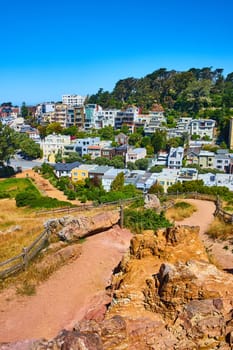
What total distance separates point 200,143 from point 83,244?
55536mm

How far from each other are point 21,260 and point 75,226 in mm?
2609

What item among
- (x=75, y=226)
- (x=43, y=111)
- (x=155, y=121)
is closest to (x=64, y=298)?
(x=75, y=226)

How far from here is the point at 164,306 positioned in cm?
666

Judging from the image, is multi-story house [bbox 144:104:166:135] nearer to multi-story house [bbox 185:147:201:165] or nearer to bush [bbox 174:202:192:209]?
multi-story house [bbox 185:147:201:165]

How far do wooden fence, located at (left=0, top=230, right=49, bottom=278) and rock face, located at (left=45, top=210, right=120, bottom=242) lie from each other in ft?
2.46

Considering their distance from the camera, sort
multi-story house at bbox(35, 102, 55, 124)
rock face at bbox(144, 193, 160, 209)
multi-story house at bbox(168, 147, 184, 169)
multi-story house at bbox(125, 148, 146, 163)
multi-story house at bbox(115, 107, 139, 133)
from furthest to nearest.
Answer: multi-story house at bbox(35, 102, 55, 124)
multi-story house at bbox(115, 107, 139, 133)
multi-story house at bbox(125, 148, 146, 163)
multi-story house at bbox(168, 147, 184, 169)
rock face at bbox(144, 193, 160, 209)

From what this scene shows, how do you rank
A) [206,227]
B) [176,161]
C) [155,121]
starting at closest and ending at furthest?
[206,227]
[176,161]
[155,121]

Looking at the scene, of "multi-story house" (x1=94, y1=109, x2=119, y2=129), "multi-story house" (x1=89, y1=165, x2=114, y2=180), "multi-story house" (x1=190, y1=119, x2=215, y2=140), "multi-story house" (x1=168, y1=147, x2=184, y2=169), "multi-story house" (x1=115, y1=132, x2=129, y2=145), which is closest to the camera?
"multi-story house" (x1=89, y1=165, x2=114, y2=180)

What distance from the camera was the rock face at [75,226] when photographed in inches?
489

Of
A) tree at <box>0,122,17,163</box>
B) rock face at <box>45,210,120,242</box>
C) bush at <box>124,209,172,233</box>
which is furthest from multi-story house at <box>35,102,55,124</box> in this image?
rock face at <box>45,210,120,242</box>

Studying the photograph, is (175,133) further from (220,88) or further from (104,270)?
(104,270)

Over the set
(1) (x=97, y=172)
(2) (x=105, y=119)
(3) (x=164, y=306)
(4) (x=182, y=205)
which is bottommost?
(1) (x=97, y=172)

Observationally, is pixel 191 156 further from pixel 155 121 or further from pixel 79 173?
pixel 79 173

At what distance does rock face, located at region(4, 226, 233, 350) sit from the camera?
557cm
